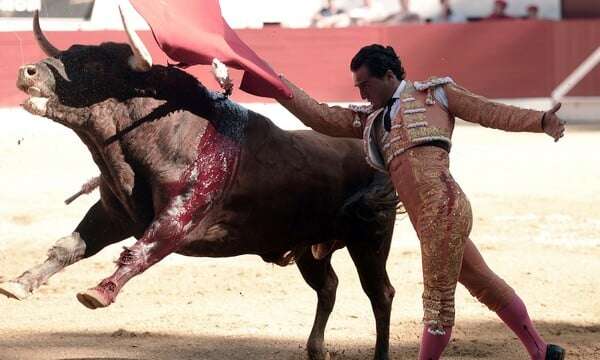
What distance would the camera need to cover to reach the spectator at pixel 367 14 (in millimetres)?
14500

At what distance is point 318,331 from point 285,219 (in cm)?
72

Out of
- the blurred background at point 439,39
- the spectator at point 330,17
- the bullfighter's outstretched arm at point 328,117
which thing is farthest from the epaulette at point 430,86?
the spectator at point 330,17

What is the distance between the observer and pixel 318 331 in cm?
501

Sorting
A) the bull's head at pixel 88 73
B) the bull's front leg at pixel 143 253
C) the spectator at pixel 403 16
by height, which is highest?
the spectator at pixel 403 16

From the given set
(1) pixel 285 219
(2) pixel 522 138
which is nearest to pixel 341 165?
(1) pixel 285 219

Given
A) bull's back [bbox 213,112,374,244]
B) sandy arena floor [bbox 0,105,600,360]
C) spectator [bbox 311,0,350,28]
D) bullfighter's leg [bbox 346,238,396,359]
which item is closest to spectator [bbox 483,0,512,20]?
spectator [bbox 311,0,350,28]

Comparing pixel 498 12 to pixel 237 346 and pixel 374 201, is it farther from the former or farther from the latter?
pixel 374 201

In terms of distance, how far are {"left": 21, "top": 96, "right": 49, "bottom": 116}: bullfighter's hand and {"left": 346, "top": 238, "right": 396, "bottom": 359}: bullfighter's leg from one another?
4.43 ft

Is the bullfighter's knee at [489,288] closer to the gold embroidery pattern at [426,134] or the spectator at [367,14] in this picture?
the gold embroidery pattern at [426,134]

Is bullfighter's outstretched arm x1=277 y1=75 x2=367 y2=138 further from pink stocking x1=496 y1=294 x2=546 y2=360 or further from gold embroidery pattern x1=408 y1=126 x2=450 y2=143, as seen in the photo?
pink stocking x1=496 y1=294 x2=546 y2=360

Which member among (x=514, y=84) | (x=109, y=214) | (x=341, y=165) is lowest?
(x=109, y=214)

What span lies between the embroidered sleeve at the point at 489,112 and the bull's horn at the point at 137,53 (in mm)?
1025

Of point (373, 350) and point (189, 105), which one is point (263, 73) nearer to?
point (189, 105)

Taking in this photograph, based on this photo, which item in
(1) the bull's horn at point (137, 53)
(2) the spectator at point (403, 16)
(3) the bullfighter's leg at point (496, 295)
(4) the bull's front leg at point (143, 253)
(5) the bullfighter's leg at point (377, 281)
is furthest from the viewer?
(2) the spectator at point (403, 16)
